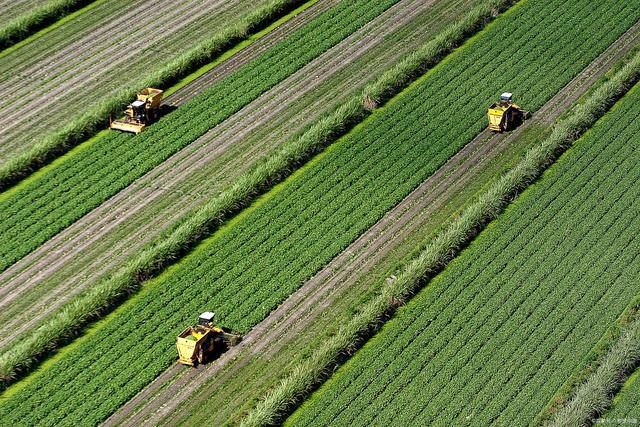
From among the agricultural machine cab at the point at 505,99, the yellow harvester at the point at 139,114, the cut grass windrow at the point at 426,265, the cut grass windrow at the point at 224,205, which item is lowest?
the cut grass windrow at the point at 426,265

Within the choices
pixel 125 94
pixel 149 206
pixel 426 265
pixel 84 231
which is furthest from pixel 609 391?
pixel 125 94

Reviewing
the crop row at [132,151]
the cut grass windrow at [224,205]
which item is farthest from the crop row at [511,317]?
the crop row at [132,151]

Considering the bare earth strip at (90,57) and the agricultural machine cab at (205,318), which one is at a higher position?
the bare earth strip at (90,57)

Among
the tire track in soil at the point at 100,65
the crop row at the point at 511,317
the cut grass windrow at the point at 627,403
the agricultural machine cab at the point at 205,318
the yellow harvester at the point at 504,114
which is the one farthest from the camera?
the tire track in soil at the point at 100,65

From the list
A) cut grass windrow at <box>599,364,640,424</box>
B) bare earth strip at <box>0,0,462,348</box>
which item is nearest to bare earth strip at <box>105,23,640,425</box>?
bare earth strip at <box>0,0,462,348</box>

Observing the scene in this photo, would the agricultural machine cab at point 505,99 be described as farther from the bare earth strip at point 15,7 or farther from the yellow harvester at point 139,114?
the bare earth strip at point 15,7

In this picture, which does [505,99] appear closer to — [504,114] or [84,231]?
[504,114]

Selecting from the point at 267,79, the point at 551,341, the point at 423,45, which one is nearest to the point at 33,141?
the point at 267,79

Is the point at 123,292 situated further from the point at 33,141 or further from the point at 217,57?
the point at 217,57

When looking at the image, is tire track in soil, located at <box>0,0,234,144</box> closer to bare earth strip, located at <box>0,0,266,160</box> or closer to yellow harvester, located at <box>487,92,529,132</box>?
bare earth strip, located at <box>0,0,266,160</box>
